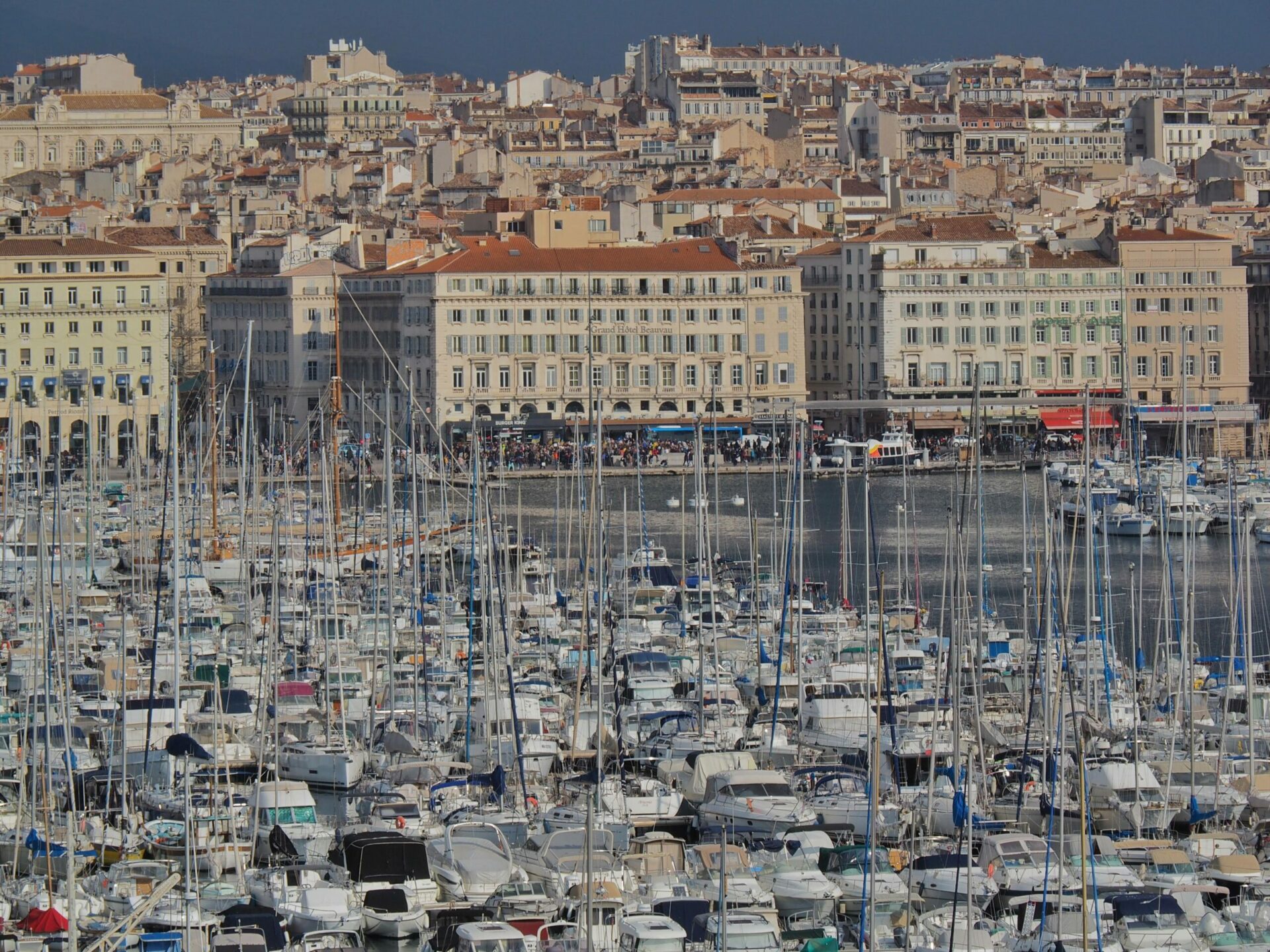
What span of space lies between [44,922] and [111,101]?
3499 inches

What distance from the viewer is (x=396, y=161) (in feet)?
288

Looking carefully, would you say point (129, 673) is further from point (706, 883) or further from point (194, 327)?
point (194, 327)

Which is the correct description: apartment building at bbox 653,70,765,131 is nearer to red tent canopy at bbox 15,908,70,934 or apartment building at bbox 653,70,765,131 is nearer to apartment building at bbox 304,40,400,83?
apartment building at bbox 304,40,400,83

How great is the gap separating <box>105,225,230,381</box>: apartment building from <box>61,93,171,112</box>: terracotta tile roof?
34.1 meters

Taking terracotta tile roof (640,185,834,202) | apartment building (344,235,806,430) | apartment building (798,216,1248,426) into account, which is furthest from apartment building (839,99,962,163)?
apartment building (344,235,806,430)

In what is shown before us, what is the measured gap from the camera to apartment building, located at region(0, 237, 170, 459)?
58.2 m

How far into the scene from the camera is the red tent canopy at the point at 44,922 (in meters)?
16.1

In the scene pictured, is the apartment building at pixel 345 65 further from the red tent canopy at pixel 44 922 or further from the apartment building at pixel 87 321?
the red tent canopy at pixel 44 922

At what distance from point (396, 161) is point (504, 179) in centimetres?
801

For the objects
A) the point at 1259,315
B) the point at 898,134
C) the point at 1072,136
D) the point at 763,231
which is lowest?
the point at 1259,315

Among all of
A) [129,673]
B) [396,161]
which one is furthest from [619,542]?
[396,161]

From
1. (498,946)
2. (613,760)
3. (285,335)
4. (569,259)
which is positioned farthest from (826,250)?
(498,946)

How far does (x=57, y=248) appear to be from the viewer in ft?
196

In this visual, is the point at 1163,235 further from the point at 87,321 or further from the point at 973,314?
the point at 87,321
